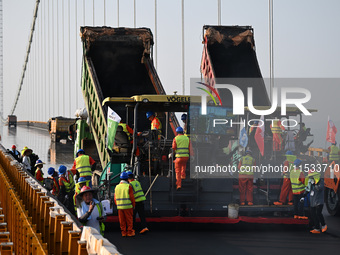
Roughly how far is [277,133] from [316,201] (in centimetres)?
302

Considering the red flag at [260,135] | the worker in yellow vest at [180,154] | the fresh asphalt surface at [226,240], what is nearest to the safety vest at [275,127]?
the red flag at [260,135]

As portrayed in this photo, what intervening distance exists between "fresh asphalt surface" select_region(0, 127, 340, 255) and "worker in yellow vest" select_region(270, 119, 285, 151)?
7.65 ft

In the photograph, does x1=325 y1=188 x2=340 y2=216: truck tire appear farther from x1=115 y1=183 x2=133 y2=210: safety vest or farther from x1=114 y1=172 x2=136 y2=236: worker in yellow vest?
x1=115 y1=183 x2=133 y2=210: safety vest

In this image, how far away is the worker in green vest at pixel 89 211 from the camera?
26.3 feet

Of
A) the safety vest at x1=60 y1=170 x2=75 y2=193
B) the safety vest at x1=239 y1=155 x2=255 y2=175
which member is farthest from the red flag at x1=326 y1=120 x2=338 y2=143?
the safety vest at x1=60 y1=170 x2=75 y2=193

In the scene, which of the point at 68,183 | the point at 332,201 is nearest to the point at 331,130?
the point at 332,201

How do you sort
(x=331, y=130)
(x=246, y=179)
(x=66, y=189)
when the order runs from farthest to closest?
(x=331, y=130) < (x=246, y=179) < (x=66, y=189)

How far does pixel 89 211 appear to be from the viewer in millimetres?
8008

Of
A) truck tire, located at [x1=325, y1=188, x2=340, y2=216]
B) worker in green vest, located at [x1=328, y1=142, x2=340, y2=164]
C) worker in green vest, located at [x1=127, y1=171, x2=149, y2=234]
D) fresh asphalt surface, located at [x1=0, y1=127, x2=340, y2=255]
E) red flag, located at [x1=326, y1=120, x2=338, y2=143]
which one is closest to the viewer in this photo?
fresh asphalt surface, located at [x1=0, y1=127, x2=340, y2=255]

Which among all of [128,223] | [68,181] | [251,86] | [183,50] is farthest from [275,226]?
[183,50]

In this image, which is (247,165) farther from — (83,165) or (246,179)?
(83,165)

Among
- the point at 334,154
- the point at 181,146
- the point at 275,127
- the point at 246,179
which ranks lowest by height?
the point at 246,179

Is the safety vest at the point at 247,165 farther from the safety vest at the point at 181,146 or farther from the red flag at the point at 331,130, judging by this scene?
the red flag at the point at 331,130

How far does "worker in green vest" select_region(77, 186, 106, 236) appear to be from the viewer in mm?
8008
